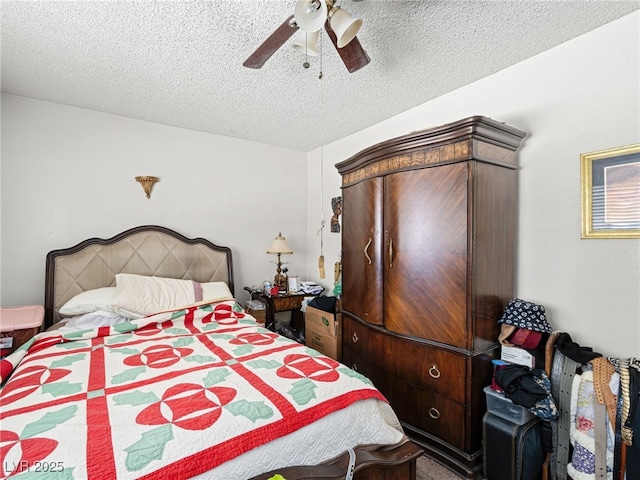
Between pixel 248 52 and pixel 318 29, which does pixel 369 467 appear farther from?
pixel 248 52

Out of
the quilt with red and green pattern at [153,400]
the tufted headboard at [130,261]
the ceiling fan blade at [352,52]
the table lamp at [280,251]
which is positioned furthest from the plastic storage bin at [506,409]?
the tufted headboard at [130,261]

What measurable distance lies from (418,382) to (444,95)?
220 centimetres

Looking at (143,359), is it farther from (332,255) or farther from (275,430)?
(332,255)

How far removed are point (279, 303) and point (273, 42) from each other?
2.54 metres

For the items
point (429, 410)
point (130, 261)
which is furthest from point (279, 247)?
point (429, 410)

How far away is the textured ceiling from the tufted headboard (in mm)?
1213

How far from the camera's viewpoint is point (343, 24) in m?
1.37

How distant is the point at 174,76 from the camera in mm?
2346

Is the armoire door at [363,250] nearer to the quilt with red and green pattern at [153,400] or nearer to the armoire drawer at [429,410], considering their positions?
the armoire drawer at [429,410]

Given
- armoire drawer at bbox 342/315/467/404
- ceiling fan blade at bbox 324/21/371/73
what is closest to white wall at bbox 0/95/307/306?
armoire drawer at bbox 342/315/467/404

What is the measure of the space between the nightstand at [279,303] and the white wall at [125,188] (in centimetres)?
39

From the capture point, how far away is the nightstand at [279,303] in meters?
3.44

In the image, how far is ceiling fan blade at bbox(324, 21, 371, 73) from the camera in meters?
1.53

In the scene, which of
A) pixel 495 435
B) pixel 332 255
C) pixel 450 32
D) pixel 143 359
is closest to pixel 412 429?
pixel 495 435
